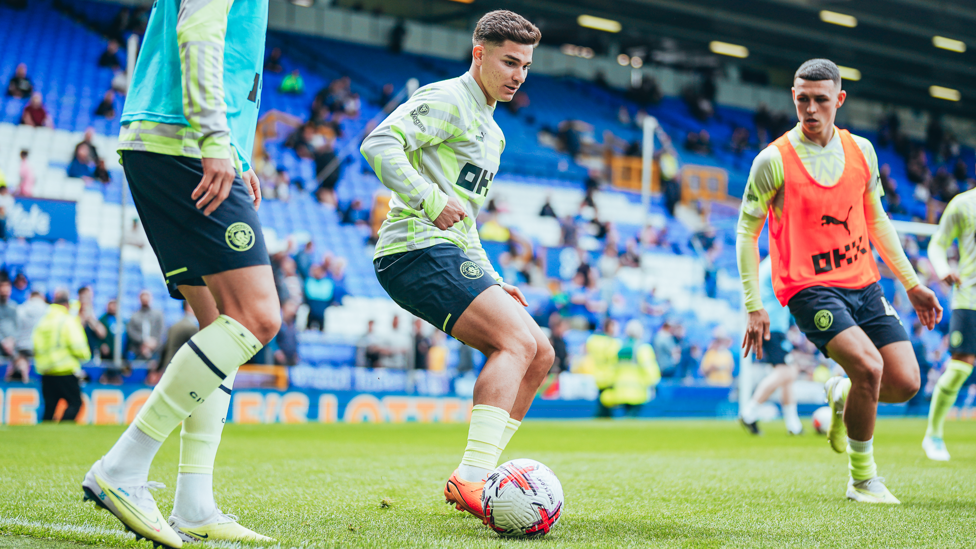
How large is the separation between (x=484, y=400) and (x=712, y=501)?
1.68m

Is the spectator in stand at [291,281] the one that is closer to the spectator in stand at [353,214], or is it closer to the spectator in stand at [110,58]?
the spectator in stand at [353,214]

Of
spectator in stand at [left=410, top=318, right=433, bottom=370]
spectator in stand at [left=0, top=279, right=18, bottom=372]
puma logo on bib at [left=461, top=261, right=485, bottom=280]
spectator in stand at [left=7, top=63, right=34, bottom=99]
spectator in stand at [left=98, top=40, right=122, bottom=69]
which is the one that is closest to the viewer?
puma logo on bib at [left=461, top=261, right=485, bottom=280]

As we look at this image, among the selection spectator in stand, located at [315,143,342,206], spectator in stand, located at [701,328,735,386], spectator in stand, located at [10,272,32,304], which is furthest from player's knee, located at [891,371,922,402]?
spectator in stand, located at [315,143,342,206]

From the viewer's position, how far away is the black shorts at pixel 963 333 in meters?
7.32

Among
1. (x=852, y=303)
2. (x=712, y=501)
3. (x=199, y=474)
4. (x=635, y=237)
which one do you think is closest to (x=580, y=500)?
(x=712, y=501)

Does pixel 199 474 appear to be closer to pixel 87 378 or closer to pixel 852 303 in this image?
pixel 852 303

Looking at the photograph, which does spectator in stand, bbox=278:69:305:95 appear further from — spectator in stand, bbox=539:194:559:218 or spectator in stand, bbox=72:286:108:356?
spectator in stand, bbox=72:286:108:356

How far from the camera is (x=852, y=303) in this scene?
4.77 meters

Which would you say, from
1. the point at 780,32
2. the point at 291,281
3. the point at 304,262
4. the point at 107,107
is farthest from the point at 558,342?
the point at 780,32

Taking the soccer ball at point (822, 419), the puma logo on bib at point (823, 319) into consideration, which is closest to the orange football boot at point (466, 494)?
the puma logo on bib at point (823, 319)

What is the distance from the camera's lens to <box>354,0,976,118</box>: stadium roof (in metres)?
24.8

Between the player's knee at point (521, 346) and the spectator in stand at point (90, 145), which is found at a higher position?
the spectator in stand at point (90, 145)

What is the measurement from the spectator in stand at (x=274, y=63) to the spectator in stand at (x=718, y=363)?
12.2 meters

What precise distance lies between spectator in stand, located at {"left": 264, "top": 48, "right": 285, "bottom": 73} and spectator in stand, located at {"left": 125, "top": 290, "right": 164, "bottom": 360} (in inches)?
407
